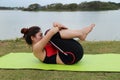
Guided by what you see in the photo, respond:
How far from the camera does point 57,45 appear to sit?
4.93m

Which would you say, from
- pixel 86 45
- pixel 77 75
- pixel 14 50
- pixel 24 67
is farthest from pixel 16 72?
pixel 86 45

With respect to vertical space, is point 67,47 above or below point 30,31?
below

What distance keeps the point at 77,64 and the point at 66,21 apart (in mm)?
5709

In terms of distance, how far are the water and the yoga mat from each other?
3098mm

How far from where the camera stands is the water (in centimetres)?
891

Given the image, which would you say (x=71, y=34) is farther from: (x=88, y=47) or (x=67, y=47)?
(x=88, y=47)

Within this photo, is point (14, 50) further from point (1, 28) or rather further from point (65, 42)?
point (1, 28)

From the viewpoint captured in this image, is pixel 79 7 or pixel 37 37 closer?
pixel 37 37

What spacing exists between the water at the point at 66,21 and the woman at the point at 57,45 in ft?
11.4

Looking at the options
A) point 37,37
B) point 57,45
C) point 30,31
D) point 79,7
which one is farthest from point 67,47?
point 79,7

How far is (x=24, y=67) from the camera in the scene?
474cm

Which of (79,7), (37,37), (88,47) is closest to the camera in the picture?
(37,37)

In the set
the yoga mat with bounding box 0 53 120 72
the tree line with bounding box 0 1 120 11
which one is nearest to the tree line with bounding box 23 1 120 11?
the tree line with bounding box 0 1 120 11

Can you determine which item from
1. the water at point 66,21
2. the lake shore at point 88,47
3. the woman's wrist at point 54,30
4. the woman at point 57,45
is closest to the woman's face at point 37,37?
the woman at point 57,45
